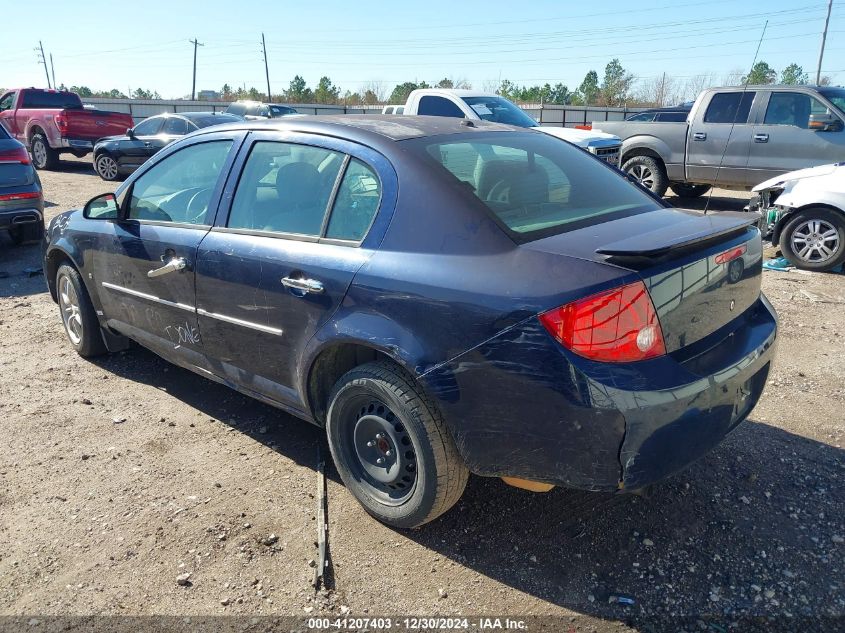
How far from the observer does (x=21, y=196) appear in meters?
7.89

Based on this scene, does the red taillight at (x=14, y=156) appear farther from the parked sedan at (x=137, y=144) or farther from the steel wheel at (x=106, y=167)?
the steel wheel at (x=106, y=167)

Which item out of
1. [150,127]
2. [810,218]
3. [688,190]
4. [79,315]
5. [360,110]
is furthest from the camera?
[360,110]

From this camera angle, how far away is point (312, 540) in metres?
2.89

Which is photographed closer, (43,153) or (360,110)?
(43,153)

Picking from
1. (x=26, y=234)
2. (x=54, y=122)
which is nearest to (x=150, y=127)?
(x=54, y=122)

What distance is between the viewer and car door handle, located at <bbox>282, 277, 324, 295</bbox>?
112 inches

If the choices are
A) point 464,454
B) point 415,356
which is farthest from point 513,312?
point 464,454

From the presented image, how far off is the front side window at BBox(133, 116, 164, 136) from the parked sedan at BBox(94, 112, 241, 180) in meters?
0.05

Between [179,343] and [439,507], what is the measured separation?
75.3 inches

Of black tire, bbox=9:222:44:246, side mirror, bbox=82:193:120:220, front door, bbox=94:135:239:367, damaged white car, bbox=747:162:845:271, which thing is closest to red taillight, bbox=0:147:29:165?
black tire, bbox=9:222:44:246

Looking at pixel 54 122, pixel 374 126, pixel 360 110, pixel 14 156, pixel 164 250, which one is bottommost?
pixel 164 250

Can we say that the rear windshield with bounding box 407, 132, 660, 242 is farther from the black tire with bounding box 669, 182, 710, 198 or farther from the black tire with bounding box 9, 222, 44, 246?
the black tire with bounding box 669, 182, 710, 198

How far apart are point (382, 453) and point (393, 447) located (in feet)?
0.31

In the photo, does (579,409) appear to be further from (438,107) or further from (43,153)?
(43,153)
